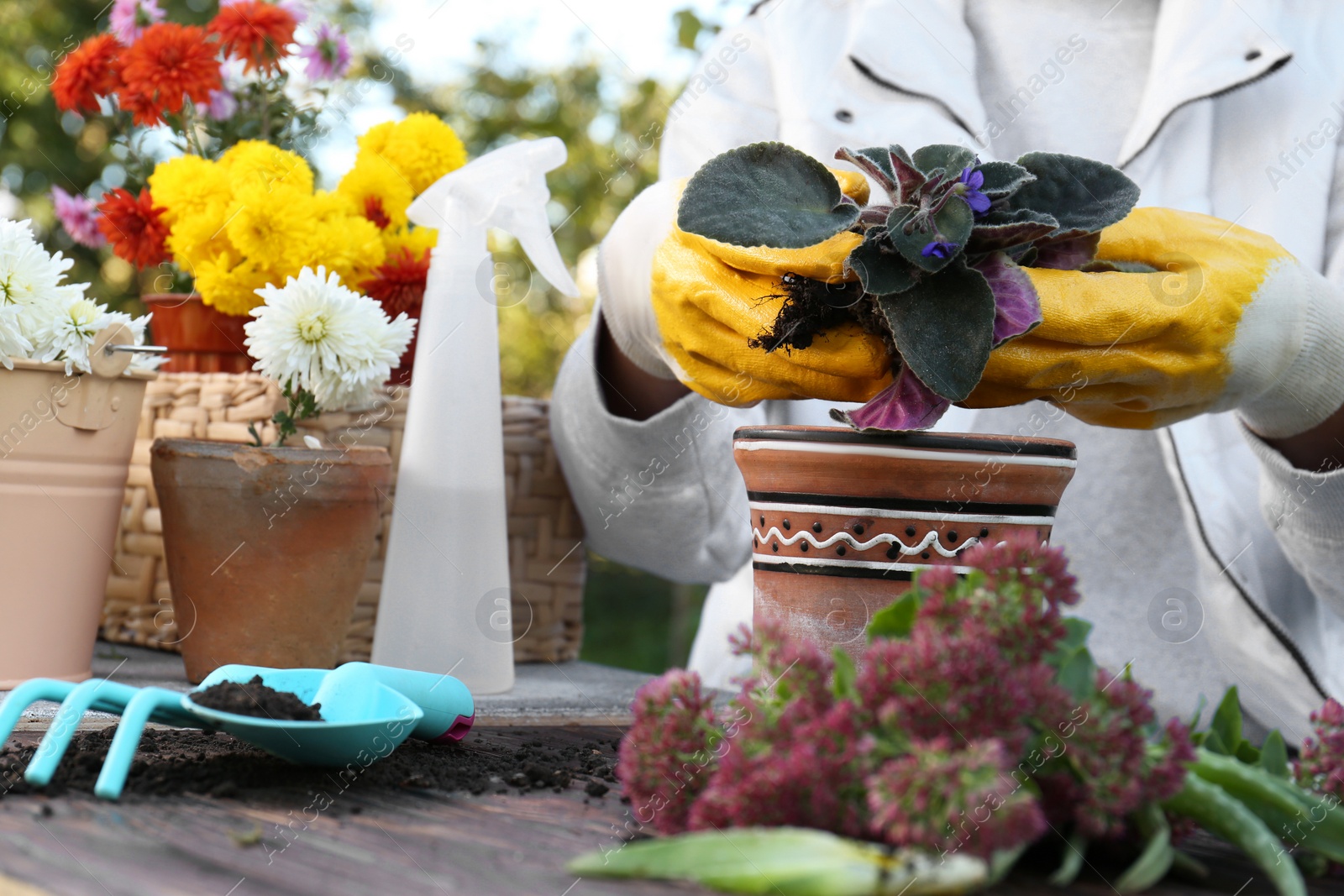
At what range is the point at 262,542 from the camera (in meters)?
0.84

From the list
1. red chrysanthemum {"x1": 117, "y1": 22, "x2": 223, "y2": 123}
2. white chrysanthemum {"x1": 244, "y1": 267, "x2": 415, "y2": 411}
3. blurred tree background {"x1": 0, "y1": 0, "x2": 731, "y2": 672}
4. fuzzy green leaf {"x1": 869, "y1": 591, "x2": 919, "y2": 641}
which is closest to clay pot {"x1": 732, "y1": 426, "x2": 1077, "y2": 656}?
fuzzy green leaf {"x1": 869, "y1": 591, "x2": 919, "y2": 641}

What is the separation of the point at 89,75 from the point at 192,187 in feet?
A: 0.77

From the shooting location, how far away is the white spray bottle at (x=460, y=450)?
0.90 metres

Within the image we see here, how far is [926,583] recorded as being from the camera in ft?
1.36

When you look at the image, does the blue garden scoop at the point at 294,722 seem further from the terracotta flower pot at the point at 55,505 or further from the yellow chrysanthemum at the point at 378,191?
the yellow chrysanthemum at the point at 378,191

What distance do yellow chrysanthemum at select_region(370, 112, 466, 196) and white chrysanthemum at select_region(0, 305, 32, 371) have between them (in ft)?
1.47

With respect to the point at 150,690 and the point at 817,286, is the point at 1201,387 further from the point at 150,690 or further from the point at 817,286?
the point at 150,690

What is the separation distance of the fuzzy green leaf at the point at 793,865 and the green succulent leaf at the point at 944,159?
0.35 meters

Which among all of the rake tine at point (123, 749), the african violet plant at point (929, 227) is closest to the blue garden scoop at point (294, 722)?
the rake tine at point (123, 749)

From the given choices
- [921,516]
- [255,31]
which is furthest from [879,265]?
[255,31]

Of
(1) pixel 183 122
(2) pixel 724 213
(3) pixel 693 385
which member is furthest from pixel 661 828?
(1) pixel 183 122

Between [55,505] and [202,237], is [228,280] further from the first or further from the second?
[55,505]

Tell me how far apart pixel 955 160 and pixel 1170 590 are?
2.67 ft

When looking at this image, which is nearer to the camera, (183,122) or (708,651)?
(183,122)
